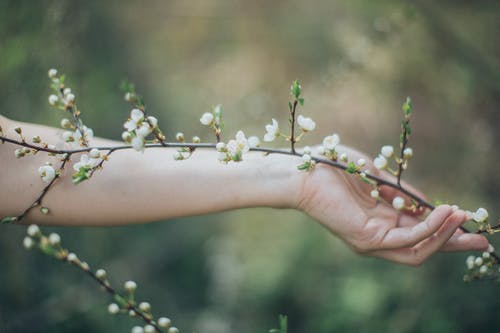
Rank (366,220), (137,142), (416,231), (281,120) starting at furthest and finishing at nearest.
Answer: (281,120), (366,220), (416,231), (137,142)

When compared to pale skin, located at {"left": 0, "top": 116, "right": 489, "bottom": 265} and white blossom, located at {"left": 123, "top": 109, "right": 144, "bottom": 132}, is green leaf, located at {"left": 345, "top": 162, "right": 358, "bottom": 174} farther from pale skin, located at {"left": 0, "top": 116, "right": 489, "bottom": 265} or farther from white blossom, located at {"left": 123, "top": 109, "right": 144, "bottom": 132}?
white blossom, located at {"left": 123, "top": 109, "right": 144, "bottom": 132}

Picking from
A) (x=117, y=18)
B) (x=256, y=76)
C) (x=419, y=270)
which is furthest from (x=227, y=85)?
(x=419, y=270)

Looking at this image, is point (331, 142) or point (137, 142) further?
point (331, 142)

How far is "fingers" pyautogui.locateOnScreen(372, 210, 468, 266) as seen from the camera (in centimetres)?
126

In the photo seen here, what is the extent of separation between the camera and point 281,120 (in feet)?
14.1

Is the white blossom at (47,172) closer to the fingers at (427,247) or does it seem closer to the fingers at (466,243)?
the fingers at (427,247)

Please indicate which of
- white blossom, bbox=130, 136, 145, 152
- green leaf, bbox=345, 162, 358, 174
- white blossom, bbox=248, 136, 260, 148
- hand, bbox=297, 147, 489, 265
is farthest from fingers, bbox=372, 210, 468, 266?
white blossom, bbox=130, 136, 145, 152

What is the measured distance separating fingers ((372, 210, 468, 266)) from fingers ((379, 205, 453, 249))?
0.08ft

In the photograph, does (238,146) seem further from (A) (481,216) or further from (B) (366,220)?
(A) (481,216)

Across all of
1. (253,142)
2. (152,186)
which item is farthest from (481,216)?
(152,186)

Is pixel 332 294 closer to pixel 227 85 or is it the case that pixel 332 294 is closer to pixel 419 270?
pixel 419 270

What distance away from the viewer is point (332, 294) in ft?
9.64

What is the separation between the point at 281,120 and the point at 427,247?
9.83 ft

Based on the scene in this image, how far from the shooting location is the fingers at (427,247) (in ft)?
4.12
